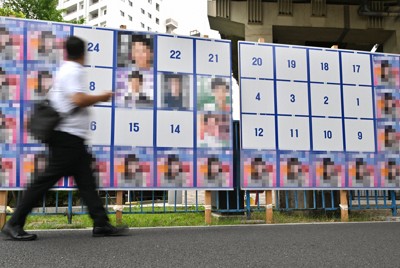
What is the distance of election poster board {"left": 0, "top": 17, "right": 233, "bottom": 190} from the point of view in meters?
5.08

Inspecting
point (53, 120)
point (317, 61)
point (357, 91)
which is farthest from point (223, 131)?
point (53, 120)

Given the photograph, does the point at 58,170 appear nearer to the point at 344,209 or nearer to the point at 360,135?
the point at 344,209

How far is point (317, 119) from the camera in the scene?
6184 mm

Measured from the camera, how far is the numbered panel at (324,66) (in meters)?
6.32

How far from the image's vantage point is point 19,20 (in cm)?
524

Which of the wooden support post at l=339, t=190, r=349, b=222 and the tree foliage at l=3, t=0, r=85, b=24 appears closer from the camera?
the wooden support post at l=339, t=190, r=349, b=222

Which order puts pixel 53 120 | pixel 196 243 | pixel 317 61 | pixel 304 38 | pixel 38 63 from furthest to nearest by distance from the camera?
1. pixel 304 38
2. pixel 317 61
3. pixel 38 63
4. pixel 196 243
5. pixel 53 120

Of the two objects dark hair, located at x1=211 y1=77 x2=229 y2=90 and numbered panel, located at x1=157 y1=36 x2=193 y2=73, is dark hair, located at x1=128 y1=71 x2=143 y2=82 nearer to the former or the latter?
numbered panel, located at x1=157 y1=36 x2=193 y2=73

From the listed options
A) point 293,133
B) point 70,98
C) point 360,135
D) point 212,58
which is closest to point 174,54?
point 212,58

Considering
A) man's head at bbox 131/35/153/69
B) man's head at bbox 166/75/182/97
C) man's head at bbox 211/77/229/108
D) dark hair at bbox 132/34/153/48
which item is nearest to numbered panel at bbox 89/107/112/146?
man's head at bbox 131/35/153/69

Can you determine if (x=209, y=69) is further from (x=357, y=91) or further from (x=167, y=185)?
(x=357, y=91)

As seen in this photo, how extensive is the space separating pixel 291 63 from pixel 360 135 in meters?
1.62

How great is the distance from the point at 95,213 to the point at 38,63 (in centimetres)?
265

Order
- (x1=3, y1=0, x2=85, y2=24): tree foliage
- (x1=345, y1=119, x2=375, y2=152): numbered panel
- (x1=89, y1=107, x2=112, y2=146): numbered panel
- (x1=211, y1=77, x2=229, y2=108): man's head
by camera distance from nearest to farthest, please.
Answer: (x1=89, y1=107, x2=112, y2=146): numbered panel, (x1=211, y1=77, x2=229, y2=108): man's head, (x1=345, y1=119, x2=375, y2=152): numbered panel, (x1=3, y1=0, x2=85, y2=24): tree foliage
